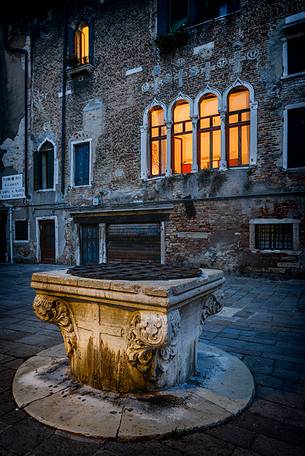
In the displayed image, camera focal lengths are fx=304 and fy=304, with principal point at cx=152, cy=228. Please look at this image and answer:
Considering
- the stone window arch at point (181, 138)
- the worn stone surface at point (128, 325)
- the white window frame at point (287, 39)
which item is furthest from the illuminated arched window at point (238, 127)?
the worn stone surface at point (128, 325)

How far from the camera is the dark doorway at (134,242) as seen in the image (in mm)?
10695

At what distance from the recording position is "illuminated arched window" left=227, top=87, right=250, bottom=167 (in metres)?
9.27

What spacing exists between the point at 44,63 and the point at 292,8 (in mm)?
9946

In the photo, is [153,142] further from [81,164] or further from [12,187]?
[12,187]

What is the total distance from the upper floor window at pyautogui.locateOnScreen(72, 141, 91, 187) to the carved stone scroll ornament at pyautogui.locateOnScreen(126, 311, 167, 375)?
10.6m

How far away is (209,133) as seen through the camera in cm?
981

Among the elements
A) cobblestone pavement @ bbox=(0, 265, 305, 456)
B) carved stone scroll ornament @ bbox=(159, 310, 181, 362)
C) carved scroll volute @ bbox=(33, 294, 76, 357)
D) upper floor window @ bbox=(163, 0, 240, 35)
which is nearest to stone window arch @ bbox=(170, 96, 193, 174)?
upper floor window @ bbox=(163, 0, 240, 35)

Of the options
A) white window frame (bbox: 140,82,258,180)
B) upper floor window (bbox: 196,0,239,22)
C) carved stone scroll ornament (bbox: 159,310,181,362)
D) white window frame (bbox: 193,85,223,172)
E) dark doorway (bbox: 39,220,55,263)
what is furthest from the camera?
dark doorway (bbox: 39,220,55,263)

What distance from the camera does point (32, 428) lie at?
2.02 metres

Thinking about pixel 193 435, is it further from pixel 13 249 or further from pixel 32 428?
pixel 13 249

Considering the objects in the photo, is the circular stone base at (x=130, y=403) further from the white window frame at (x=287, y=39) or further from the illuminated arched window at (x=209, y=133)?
the white window frame at (x=287, y=39)

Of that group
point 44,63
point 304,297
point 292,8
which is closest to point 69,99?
point 44,63

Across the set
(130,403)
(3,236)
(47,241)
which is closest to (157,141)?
(47,241)

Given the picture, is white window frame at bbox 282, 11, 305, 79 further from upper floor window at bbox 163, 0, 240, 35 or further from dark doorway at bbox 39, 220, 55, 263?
dark doorway at bbox 39, 220, 55, 263
